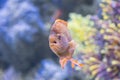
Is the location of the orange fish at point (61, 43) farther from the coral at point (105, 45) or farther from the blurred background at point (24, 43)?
the blurred background at point (24, 43)

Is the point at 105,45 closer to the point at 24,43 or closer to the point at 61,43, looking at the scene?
the point at 24,43

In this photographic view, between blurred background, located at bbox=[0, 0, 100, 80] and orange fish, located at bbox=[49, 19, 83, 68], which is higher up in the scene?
blurred background, located at bbox=[0, 0, 100, 80]

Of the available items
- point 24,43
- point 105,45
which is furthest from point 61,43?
point 24,43

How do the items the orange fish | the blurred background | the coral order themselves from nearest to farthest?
the orange fish < the coral < the blurred background

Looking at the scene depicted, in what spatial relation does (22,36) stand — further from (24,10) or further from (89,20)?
(89,20)

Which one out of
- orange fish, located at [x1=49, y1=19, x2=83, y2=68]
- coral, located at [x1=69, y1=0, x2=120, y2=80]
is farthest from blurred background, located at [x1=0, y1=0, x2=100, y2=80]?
orange fish, located at [x1=49, y1=19, x2=83, y2=68]

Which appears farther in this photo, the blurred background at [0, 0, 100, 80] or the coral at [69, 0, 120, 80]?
the blurred background at [0, 0, 100, 80]

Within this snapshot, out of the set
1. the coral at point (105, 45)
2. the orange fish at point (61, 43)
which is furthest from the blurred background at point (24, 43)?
the orange fish at point (61, 43)

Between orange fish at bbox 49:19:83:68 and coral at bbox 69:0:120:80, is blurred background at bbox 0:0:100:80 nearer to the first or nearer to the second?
coral at bbox 69:0:120:80
